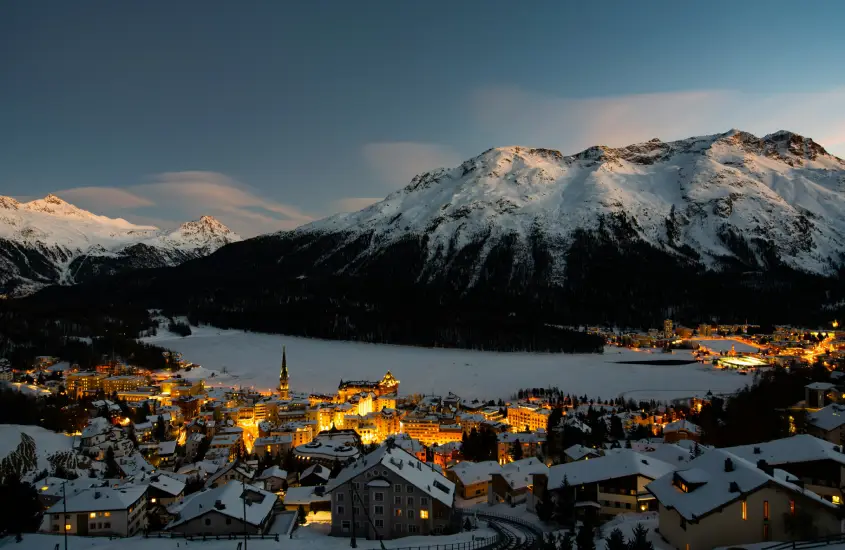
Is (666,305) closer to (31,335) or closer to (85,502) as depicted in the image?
(31,335)

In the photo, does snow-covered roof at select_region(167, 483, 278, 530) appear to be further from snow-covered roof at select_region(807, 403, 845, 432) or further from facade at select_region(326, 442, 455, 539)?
snow-covered roof at select_region(807, 403, 845, 432)

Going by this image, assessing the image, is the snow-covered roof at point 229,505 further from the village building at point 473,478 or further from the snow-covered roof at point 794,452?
the snow-covered roof at point 794,452

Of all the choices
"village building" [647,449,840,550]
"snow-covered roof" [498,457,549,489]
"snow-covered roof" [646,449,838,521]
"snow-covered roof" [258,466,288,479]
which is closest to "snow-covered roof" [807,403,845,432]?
"snow-covered roof" [498,457,549,489]

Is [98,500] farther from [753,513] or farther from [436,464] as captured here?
[753,513]

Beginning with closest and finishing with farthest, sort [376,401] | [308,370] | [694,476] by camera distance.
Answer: [694,476], [376,401], [308,370]

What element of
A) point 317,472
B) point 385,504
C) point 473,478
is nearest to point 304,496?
point 317,472

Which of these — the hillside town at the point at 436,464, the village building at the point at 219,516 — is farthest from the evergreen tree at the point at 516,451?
the village building at the point at 219,516

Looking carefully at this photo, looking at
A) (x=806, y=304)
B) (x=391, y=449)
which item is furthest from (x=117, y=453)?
(x=806, y=304)
